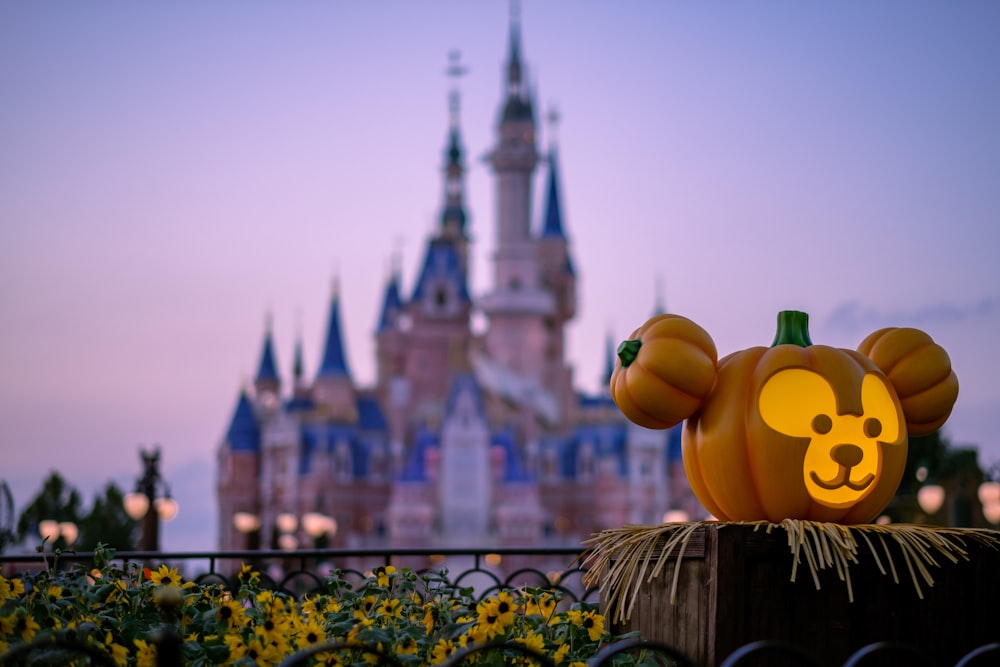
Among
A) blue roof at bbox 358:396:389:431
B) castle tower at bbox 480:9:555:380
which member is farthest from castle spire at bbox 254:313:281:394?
castle tower at bbox 480:9:555:380

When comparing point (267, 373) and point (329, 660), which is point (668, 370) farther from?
point (267, 373)

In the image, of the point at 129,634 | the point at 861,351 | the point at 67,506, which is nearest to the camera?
the point at 129,634

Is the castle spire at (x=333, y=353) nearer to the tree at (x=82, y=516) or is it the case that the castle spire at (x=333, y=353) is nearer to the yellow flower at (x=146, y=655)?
the tree at (x=82, y=516)

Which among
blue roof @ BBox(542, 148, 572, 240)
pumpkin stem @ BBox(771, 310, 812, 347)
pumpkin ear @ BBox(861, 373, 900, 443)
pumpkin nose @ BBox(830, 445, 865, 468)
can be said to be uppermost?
blue roof @ BBox(542, 148, 572, 240)

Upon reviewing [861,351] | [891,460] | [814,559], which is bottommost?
[814,559]

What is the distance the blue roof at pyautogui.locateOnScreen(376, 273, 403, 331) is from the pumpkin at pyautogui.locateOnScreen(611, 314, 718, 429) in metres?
59.6

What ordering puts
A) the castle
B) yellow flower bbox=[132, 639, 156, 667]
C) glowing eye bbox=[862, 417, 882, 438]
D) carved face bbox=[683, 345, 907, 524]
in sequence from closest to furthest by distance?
yellow flower bbox=[132, 639, 156, 667], carved face bbox=[683, 345, 907, 524], glowing eye bbox=[862, 417, 882, 438], the castle

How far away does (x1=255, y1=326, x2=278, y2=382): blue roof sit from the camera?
6384cm

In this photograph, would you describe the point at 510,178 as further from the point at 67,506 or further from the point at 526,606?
the point at 526,606

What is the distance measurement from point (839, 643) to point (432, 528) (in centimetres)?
5052

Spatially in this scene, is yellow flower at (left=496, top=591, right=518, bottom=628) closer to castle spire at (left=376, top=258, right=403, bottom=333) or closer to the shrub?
the shrub

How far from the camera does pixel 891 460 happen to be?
162 inches

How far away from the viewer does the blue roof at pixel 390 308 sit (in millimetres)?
63844

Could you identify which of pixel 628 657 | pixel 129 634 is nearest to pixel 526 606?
pixel 628 657
